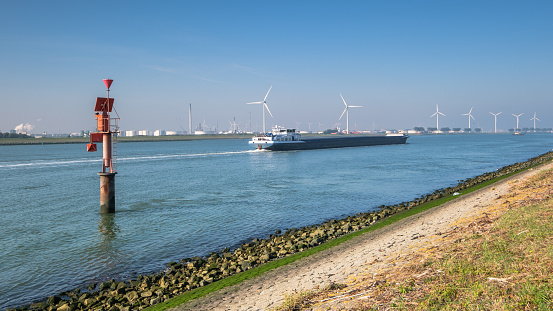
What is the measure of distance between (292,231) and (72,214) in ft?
61.1

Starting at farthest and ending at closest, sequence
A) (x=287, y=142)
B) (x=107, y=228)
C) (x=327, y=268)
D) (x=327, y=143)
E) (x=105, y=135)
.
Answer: (x=327, y=143), (x=287, y=142), (x=105, y=135), (x=107, y=228), (x=327, y=268)

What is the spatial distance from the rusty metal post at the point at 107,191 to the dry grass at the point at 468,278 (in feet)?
71.0

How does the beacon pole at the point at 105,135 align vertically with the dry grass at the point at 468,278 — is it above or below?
above

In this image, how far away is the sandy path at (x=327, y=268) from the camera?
10602 mm

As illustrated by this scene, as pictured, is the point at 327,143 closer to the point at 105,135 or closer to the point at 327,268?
the point at 105,135

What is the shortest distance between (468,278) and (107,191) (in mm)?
25725

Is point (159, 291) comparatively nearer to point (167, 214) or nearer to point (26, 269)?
point (26, 269)

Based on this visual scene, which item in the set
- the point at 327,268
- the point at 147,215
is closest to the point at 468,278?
the point at 327,268

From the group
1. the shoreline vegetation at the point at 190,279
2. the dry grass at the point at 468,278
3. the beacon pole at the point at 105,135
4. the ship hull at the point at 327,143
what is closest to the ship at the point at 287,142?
the ship hull at the point at 327,143

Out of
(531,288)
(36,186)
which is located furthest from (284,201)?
(36,186)

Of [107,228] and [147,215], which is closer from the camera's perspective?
[107,228]

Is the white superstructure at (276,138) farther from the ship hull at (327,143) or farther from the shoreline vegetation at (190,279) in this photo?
the shoreline vegetation at (190,279)

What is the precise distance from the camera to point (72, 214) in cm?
3038

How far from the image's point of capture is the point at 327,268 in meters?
12.5
